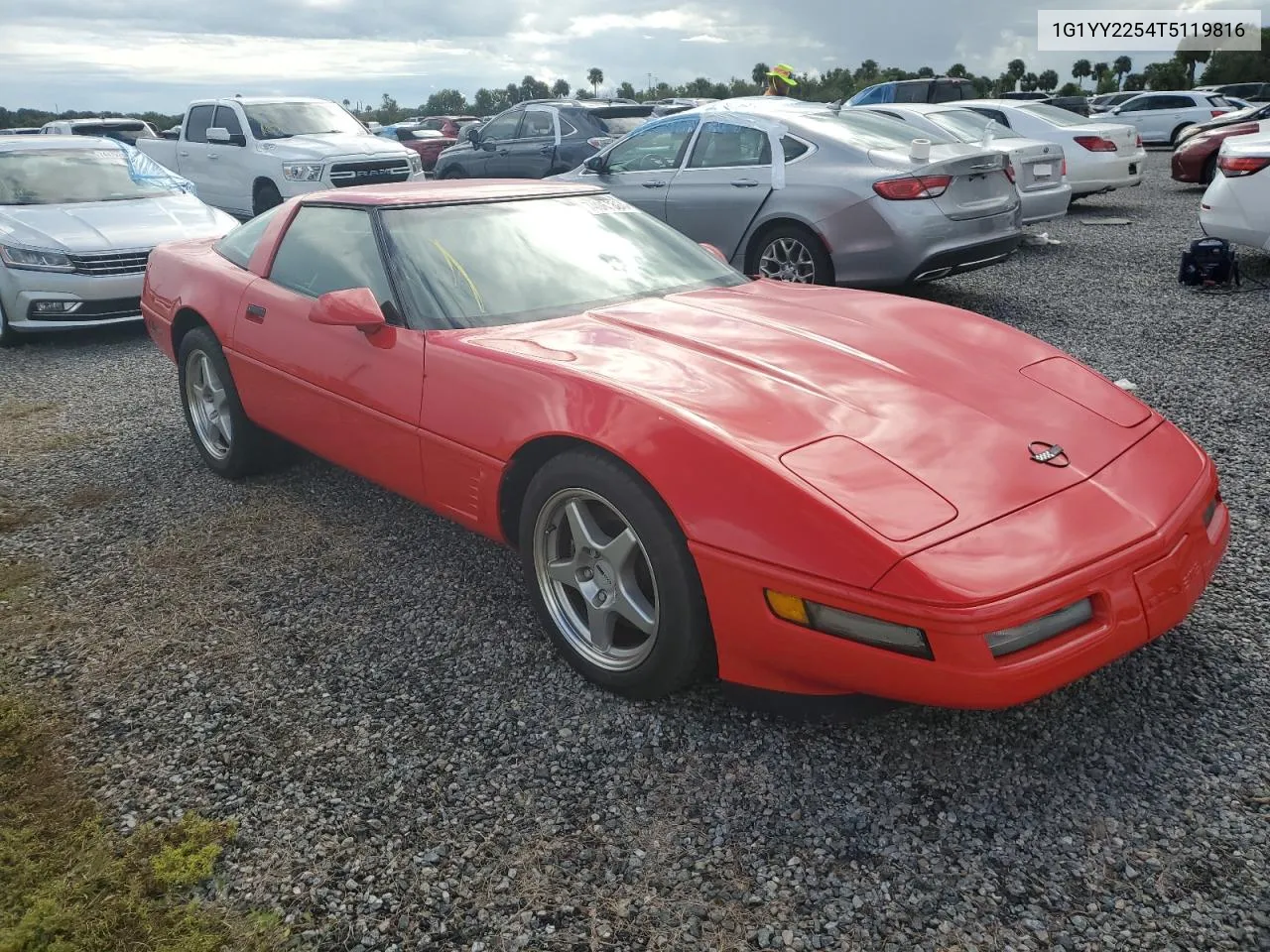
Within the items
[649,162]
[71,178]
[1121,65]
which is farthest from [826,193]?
[1121,65]

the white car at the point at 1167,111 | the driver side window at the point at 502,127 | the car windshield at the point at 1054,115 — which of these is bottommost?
the driver side window at the point at 502,127

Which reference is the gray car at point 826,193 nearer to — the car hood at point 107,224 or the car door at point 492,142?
the car hood at point 107,224

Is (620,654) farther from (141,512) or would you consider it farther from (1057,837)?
(141,512)

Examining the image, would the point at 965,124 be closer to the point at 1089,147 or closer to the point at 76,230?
the point at 1089,147

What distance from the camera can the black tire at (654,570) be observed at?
2359mm

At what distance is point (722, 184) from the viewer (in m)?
7.29

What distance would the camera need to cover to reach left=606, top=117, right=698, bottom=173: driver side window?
7676 millimetres

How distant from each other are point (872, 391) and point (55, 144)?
842 centimetres

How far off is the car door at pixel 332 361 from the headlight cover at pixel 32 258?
410cm

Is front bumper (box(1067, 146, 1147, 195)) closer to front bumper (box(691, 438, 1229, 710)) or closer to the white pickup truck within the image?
the white pickup truck

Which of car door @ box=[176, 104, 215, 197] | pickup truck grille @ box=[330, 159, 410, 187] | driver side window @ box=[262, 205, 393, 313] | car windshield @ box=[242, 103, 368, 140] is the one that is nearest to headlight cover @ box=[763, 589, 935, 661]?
driver side window @ box=[262, 205, 393, 313]

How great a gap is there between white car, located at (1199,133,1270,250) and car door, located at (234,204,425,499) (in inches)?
248

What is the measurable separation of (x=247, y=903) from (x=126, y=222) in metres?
6.92

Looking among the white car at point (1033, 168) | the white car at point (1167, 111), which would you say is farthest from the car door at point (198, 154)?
the white car at point (1167, 111)
